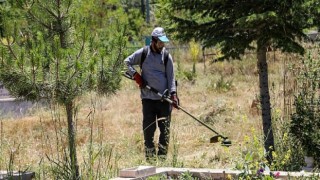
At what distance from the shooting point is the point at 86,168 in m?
5.62

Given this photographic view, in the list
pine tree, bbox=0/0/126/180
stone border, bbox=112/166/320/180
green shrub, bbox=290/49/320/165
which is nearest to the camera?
stone border, bbox=112/166/320/180

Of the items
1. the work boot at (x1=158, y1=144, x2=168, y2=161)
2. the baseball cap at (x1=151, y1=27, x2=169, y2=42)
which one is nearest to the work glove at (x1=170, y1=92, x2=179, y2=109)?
the work boot at (x1=158, y1=144, x2=168, y2=161)

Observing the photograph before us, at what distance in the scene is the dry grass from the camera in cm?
689

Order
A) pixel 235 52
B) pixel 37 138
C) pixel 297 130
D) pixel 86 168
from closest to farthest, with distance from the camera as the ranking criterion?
pixel 86 168 → pixel 297 130 → pixel 235 52 → pixel 37 138

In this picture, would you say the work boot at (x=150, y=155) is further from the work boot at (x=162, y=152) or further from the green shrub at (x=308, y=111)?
the green shrub at (x=308, y=111)

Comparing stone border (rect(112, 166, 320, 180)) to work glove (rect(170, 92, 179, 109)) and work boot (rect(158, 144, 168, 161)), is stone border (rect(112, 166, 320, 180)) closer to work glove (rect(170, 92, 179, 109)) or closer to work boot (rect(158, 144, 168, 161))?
work boot (rect(158, 144, 168, 161))

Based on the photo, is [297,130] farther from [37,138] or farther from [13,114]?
[13,114]

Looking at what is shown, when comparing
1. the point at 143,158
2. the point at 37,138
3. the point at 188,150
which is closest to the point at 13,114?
the point at 37,138

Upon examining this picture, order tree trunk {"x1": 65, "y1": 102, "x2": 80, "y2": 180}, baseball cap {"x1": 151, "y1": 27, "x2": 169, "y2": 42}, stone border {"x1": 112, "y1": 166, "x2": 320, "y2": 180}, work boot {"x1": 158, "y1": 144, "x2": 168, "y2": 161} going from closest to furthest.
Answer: stone border {"x1": 112, "y1": 166, "x2": 320, "y2": 180} → tree trunk {"x1": 65, "y1": 102, "x2": 80, "y2": 180} → work boot {"x1": 158, "y1": 144, "x2": 168, "y2": 161} → baseball cap {"x1": 151, "y1": 27, "x2": 169, "y2": 42}

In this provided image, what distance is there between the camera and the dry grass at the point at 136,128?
6888 mm

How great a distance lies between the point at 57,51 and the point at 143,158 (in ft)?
7.66

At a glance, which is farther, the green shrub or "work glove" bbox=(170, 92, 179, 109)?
"work glove" bbox=(170, 92, 179, 109)

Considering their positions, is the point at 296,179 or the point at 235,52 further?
the point at 235,52

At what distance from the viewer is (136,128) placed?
418 inches
